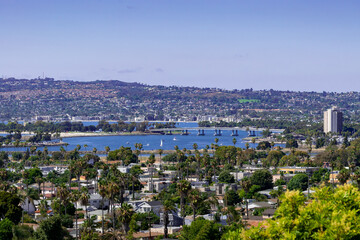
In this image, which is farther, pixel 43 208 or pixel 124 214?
pixel 43 208

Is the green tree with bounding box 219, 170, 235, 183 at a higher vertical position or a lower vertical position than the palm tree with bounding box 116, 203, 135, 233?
lower

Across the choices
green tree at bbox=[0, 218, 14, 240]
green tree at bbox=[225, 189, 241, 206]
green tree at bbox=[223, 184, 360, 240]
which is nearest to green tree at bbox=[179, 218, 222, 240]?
green tree at bbox=[0, 218, 14, 240]

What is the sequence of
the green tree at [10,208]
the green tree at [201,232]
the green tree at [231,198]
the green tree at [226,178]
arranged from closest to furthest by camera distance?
1. the green tree at [201,232]
2. the green tree at [10,208]
3. the green tree at [231,198]
4. the green tree at [226,178]

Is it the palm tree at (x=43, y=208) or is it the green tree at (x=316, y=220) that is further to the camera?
the palm tree at (x=43, y=208)

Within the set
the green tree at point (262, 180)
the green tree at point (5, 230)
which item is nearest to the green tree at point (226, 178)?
the green tree at point (262, 180)

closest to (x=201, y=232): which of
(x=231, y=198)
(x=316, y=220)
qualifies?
(x=316, y=220)

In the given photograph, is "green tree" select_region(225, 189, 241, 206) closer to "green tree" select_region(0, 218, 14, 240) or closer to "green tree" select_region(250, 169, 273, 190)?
"green tree" select_region(250, 169, 273, 190)

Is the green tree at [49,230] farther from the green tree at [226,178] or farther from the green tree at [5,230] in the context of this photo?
the green tree at [226,178]

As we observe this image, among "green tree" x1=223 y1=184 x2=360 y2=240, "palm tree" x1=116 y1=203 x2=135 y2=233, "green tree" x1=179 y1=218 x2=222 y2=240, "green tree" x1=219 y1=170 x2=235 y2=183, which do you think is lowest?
"green tree" x1=219 y1=170 x2=235 y2=183

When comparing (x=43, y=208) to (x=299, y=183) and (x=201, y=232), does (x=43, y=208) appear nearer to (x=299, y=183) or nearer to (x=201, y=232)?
(x=201, y=232)

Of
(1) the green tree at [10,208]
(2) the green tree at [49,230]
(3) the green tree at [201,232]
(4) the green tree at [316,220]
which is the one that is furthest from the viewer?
(1) the green tree at [10,208]

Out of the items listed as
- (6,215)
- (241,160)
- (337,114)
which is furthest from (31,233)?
(337,114)

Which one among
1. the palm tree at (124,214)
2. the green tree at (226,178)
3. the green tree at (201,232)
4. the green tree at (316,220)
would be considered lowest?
the green tree at (226,178)
